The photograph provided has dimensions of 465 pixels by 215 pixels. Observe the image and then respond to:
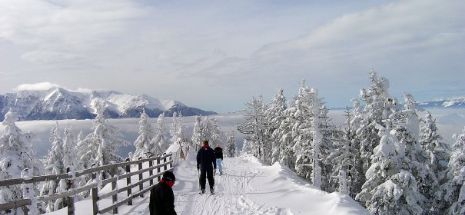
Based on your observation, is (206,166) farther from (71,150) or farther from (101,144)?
(101,144)

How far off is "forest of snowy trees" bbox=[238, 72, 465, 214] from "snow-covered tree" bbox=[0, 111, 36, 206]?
19722 millimetres

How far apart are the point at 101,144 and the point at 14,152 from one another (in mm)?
17211

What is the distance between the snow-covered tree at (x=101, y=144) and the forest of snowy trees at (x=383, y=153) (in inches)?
709

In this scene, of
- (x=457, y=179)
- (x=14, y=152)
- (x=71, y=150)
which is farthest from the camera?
(x=71, y=150)

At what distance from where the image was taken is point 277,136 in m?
60.8

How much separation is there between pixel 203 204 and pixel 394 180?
1466cm

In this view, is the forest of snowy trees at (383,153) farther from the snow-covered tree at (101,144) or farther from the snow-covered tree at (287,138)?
the snow-covered tree at (101,144)

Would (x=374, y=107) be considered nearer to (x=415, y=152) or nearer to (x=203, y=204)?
(x=415, y=152)

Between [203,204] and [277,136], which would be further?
[277,136]

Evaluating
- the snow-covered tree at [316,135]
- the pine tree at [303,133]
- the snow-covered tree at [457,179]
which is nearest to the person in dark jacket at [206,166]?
the snow-covered tree at [457,179]

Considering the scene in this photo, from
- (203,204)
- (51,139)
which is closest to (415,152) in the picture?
(203,204)

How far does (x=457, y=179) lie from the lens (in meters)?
29.2

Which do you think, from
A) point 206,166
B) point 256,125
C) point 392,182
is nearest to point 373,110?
point 392,182

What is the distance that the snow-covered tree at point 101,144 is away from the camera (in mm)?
44312
